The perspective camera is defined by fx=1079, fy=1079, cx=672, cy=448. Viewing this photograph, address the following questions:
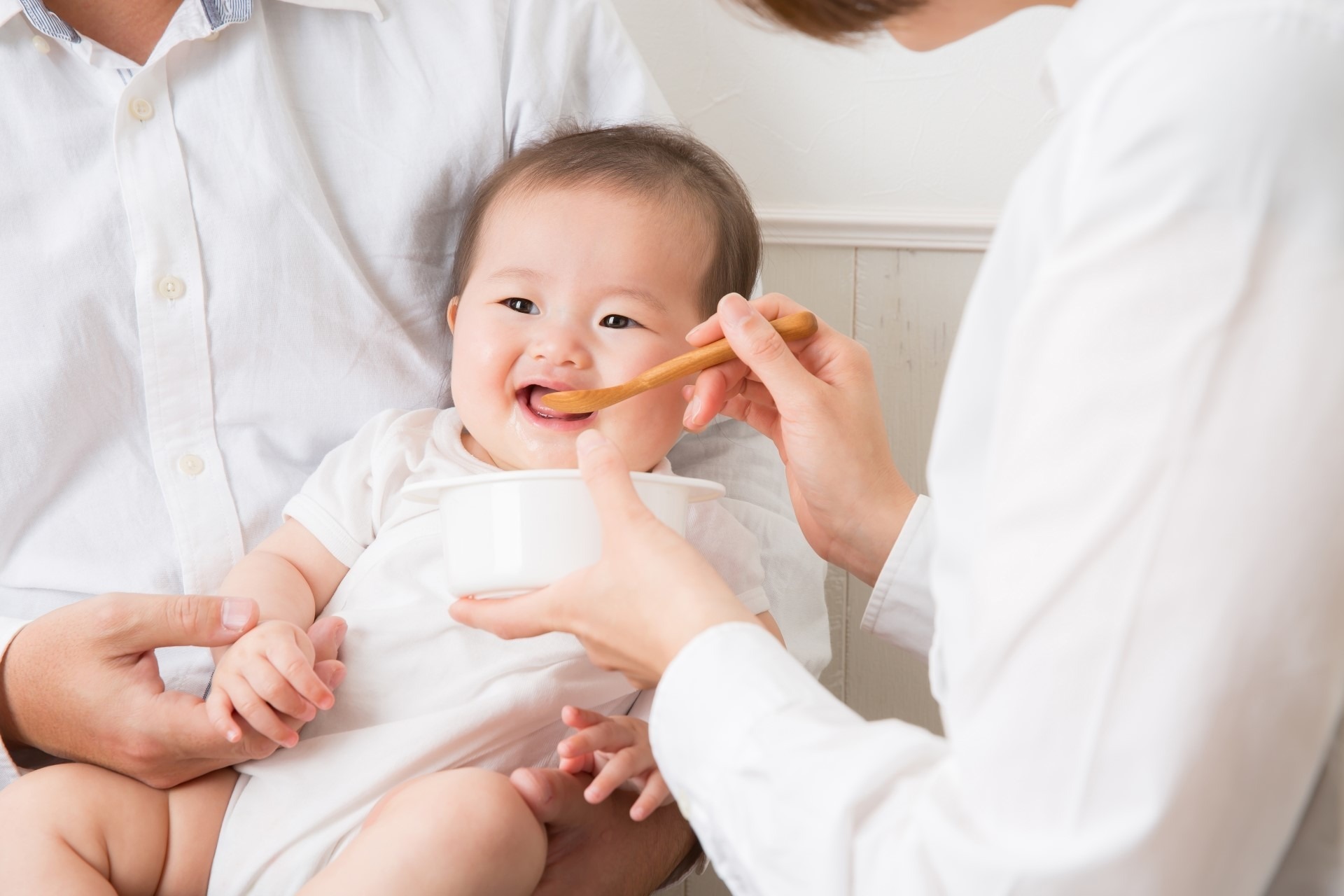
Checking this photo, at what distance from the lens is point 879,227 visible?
5.32 ft

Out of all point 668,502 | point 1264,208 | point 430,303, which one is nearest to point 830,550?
point 668,502

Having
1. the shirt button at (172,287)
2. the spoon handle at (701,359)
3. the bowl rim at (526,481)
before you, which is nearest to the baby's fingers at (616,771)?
the bowl rim at (526,481)

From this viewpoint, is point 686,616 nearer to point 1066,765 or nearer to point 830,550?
point 1066,765

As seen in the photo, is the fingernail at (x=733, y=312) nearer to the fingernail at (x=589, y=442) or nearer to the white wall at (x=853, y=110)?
the fingernail at (x=589, y=442)

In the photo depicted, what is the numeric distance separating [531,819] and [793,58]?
114 centimetres

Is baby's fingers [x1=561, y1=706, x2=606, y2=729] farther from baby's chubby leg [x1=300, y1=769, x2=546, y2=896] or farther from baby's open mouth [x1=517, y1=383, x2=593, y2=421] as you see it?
baby's open mouth [x1=517, y1=383, x2=593, y2=421]

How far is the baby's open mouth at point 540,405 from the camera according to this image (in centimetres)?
113

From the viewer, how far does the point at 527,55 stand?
134 centimetres

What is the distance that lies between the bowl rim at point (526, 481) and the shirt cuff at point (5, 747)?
Answer: 44cm

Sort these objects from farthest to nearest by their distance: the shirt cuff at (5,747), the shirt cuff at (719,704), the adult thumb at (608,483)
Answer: the shirt cuff at (5,747) < the adult thumb at (608,483) < the shirt cuff at (719,704)

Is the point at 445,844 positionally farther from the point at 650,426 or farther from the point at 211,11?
the point at 211,11

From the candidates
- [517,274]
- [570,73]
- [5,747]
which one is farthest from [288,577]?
[570,73]

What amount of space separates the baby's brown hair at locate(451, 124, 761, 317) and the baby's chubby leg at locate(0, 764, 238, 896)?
65 cm

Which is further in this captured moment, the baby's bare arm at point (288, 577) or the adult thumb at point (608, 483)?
the baby's bare arm at point (288, 577)
